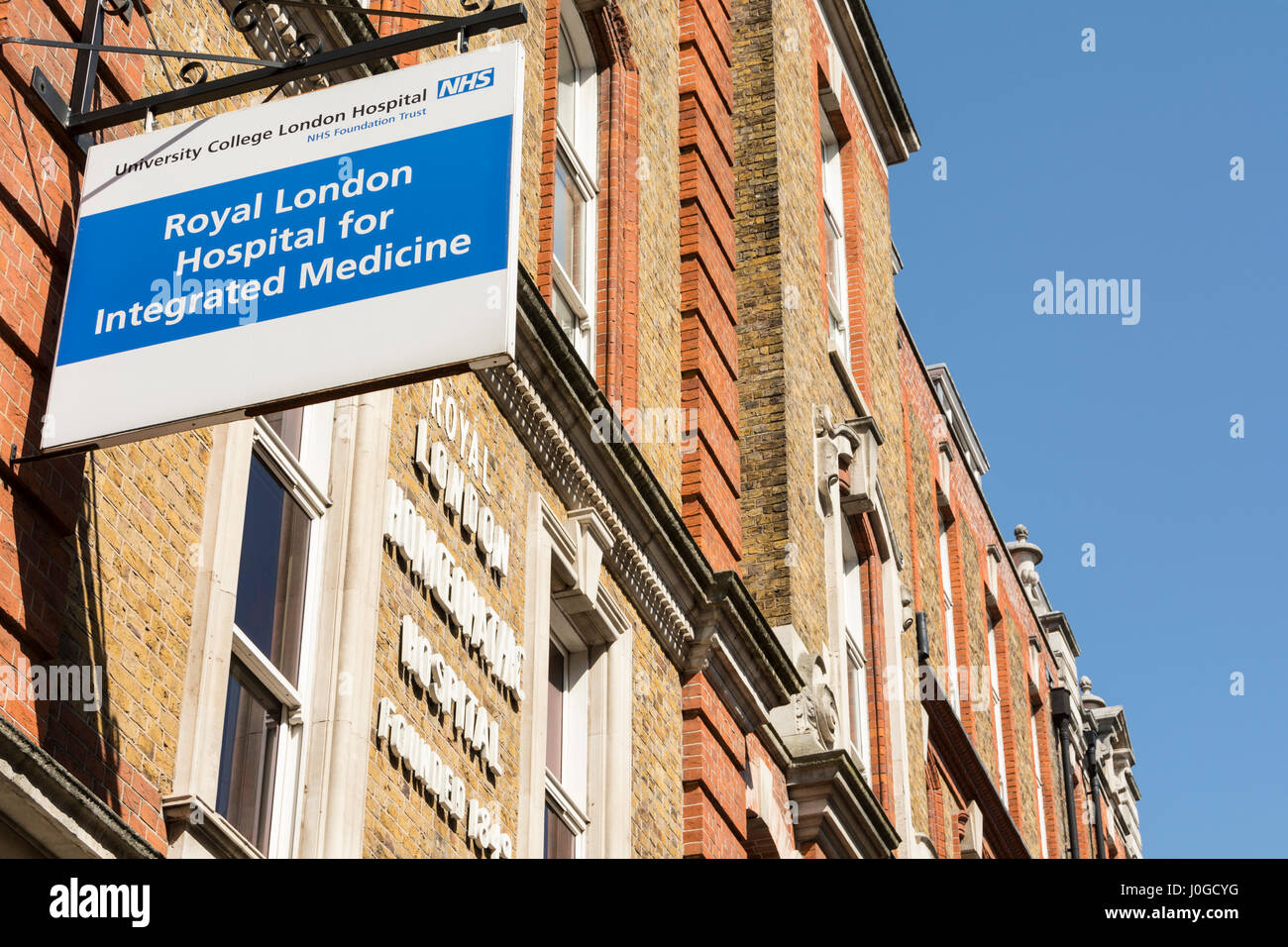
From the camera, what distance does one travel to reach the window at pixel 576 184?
14695 mm

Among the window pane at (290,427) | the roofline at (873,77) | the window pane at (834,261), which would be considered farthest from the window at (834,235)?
the window pane at (290,427)

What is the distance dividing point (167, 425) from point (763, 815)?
8941 millimetres

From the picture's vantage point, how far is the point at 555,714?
13.3 meters

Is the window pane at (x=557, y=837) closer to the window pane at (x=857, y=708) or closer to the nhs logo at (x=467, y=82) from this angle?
the nhs logo at (x=467, y=82)

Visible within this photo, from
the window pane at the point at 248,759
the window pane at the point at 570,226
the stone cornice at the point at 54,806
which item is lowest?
the stone cornice at the point at 54,806

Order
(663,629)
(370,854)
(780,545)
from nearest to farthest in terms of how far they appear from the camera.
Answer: (370,854) → (663,629) → (780,545)

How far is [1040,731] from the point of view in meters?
32.4

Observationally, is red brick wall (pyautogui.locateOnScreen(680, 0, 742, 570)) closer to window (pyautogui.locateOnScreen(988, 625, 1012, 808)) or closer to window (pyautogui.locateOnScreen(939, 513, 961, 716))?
window (pyautogui.locateOnScreen(939, 513, 961, 716))

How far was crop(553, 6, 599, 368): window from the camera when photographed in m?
14.7

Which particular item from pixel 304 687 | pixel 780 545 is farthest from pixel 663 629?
pixel 304 687

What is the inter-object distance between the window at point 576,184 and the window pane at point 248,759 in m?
5.36

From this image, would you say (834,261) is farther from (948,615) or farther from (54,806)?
(54,806)

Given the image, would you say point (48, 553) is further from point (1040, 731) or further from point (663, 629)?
point (1040, 731)

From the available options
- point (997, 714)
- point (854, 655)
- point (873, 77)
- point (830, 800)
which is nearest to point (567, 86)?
point (830, 800)
